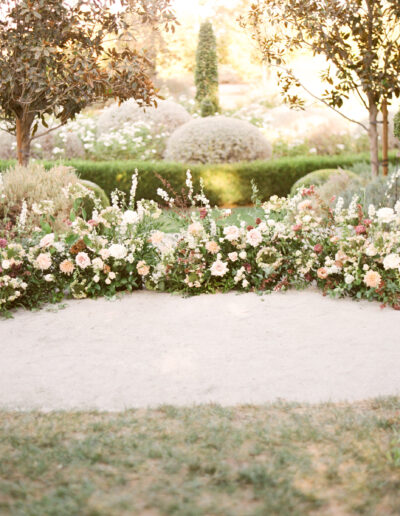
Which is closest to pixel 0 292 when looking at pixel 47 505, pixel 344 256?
pixel 344 256

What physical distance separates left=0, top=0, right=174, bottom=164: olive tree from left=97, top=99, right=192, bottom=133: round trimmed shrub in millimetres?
7713

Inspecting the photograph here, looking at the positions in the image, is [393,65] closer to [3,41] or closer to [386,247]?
[386,247]

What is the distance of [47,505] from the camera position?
2398 millimetres

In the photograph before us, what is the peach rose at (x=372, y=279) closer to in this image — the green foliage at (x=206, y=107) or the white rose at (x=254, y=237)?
the white rose at (x=254, y=237)

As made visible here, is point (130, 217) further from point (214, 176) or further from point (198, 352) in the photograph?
point (214, 176)

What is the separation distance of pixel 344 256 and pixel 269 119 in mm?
13221

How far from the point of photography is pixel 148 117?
16.4m

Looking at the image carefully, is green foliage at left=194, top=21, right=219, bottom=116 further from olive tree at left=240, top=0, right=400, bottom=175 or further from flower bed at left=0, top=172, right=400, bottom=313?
flower bed at left=0, top=172, right=400, bottom=313

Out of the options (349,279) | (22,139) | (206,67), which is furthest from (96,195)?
(206,67)

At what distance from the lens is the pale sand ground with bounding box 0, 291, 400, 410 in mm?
3818

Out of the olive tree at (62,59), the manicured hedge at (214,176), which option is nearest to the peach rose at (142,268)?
the olive tree at (62,59)

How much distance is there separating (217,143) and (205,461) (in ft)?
36.4

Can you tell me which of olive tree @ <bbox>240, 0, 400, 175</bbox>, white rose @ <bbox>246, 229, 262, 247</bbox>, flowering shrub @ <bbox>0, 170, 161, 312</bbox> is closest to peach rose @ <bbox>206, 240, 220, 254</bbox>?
white rose @ <bbox>246, 229, 262, 247</bbox>

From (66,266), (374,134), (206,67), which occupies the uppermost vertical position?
(206,67)
